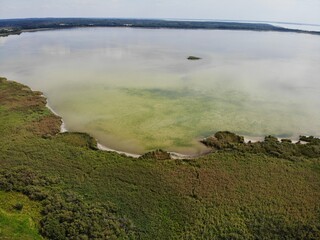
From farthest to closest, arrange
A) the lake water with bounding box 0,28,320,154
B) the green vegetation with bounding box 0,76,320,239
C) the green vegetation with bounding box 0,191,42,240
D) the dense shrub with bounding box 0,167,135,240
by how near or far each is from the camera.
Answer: the lake water with bounding box 0,28,320,154 < the green vegetation with bounding box 0,76,320,239 < the dense shrub with bounding box 0,167,135,240 < the green vegetation with bounding box 0,191,42,240

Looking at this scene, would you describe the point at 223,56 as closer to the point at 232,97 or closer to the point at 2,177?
the point at 232,97

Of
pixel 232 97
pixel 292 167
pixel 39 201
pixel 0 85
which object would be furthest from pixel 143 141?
pixel 0 85

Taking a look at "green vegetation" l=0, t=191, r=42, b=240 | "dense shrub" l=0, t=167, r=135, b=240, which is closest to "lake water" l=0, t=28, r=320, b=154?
"dense shrub" l=0, t=167, r=135, b=240

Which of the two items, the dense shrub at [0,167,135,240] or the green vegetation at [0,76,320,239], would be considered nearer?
the dense shrub at [0,167,135,240]

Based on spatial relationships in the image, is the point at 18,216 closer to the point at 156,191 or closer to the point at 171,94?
the point at 156,191

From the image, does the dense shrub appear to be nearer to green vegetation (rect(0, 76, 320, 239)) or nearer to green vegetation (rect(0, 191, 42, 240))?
green vegetation (rect(0, 76, 320, 239))
